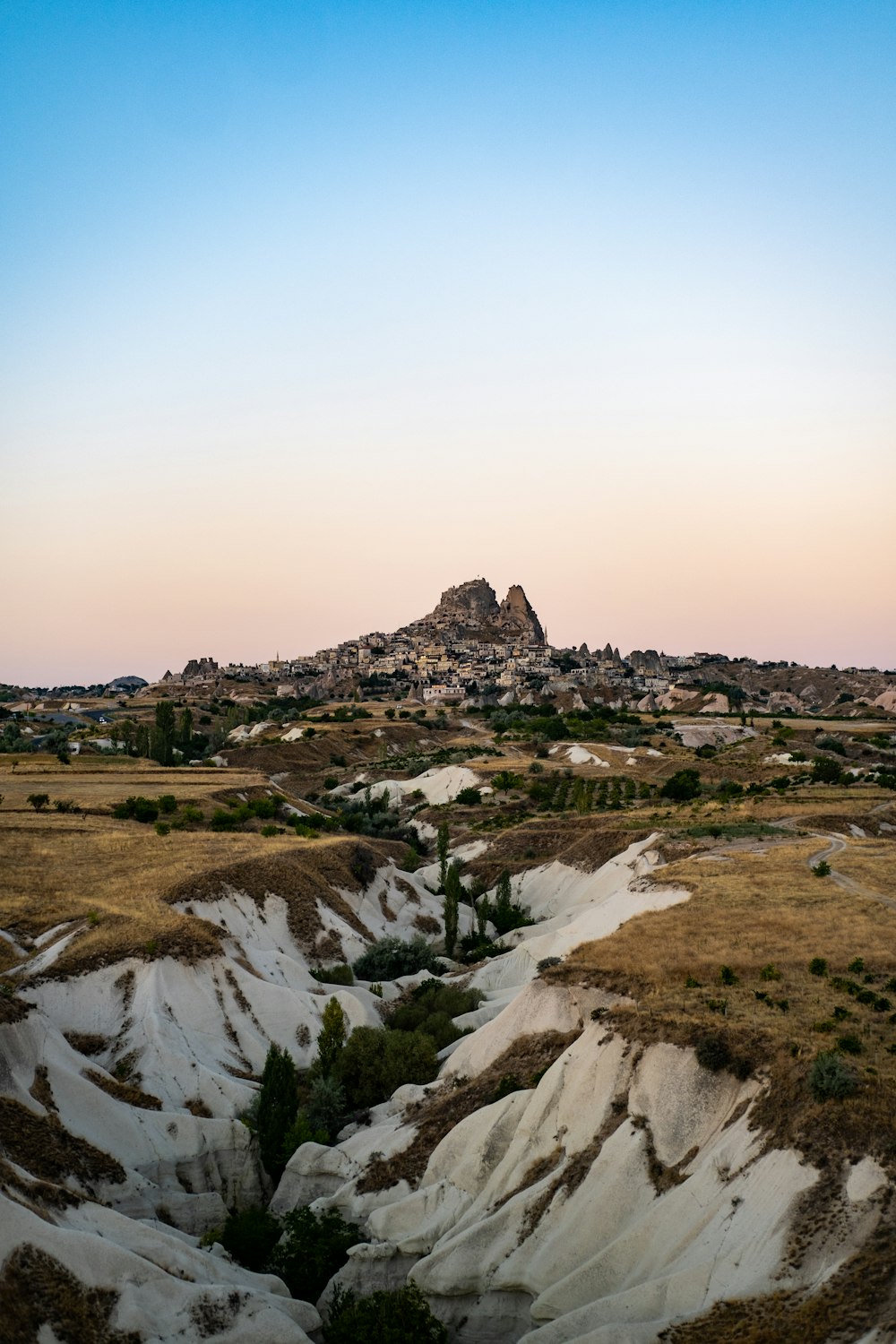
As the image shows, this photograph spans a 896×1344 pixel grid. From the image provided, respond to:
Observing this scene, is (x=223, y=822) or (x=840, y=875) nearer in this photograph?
(x=840, y=875)

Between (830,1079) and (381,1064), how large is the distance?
64.1 feet

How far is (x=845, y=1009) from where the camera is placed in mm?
27656

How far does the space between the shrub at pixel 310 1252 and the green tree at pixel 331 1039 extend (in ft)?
30.0

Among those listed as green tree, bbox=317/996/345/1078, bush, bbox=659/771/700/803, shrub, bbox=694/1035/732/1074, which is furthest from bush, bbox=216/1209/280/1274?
bush, bbox=659/771/700/803

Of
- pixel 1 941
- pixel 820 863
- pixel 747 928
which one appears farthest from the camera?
pixel 820 863

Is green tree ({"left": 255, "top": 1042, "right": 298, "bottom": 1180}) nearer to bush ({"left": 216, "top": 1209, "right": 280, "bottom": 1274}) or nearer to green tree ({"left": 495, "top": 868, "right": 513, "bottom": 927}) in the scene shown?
bush ({"left": 216, "top": 1209, "right": 280, "bottom": 1274})

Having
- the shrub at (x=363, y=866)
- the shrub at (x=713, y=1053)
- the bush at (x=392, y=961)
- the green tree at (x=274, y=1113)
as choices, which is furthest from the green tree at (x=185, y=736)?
the shrub at (x=713, y=1053)

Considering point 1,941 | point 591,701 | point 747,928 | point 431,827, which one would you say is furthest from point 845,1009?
point 591,701

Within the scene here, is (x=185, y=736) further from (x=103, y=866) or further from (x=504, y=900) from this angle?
(x=103, y=866)

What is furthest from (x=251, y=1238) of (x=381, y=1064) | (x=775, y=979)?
(x=775, y=979)

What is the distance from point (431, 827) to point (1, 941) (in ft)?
171

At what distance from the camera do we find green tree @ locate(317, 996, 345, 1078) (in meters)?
38.2

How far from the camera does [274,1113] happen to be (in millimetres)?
32781

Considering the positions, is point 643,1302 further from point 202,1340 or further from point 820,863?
point 820,863
